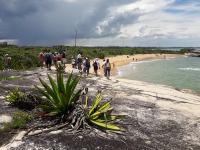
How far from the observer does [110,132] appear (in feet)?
35.8

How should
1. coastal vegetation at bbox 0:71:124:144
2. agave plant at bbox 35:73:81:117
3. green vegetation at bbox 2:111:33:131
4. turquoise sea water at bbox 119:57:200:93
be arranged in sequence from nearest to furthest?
green vegetation at bbox 2:111:33:131 → coastal vegetation at bbox 0:71:124:144 → agave plant at bbox 35:73:81:117 → turquoise sea water at bbox 119:57:200:93

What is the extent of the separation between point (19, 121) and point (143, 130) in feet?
12.1

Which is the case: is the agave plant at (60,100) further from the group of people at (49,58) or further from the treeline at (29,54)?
the treeline at (29,54)

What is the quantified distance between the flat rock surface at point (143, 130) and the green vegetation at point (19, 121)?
1.05m

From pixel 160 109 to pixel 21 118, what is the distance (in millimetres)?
5618

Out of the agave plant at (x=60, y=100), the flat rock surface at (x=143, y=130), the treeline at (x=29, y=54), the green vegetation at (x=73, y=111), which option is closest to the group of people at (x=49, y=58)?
the treeline at (x=29, y=54)

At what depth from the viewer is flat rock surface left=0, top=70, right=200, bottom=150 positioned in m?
9.84

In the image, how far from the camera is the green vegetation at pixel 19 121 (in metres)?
10.9

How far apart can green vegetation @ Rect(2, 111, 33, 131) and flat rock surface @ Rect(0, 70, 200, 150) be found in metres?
1.05

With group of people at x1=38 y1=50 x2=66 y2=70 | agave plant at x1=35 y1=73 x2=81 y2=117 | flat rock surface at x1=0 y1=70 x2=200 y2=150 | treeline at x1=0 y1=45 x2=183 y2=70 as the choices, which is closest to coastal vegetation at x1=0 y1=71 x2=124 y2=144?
agave plant at x1=35 y1=73 x2=81 y2=117

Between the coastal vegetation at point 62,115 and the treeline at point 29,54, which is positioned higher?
the coastal vegetation at point 62,115

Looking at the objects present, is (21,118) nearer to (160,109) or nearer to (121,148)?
(121,148)

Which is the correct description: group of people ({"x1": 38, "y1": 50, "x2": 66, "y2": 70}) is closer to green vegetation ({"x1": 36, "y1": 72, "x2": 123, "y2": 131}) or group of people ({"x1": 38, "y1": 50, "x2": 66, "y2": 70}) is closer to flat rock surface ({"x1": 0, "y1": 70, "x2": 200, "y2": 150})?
flat rock surface ({"x1": 0, "y1": 70, "x2": 200, "y2": 150})

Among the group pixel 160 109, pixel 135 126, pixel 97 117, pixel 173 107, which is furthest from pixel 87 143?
pixel 173 107
